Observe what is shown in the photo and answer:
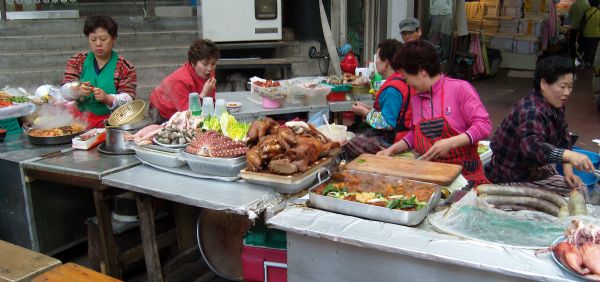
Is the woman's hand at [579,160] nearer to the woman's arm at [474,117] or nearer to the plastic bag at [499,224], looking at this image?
the woman's arm at [474,117]

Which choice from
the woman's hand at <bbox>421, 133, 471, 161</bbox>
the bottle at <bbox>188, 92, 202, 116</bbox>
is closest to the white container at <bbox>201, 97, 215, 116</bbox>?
the bottle at <bbox>188, 92, 202, 116</bbox>

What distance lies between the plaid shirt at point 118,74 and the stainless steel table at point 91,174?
0.86m

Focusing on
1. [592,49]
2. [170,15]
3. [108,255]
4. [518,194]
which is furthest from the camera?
[592,49]

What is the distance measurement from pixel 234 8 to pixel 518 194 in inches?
247

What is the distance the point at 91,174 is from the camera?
332 cm

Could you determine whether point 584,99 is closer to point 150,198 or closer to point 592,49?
point 592,49

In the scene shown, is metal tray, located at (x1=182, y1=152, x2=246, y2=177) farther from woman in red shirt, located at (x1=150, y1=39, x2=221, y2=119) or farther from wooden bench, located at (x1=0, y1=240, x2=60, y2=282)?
woman in red shirt, located at (x1=150, y1=39, x2=221, y2=119)

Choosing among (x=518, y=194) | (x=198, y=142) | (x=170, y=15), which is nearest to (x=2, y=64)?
(x=170, y=15)

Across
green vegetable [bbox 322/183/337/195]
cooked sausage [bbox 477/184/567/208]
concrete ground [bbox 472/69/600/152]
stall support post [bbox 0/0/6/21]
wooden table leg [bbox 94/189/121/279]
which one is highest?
stall support post [bbox 0/0/6/21]

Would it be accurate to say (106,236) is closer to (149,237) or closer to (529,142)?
(149,237)

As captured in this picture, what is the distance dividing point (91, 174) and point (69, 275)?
938mm

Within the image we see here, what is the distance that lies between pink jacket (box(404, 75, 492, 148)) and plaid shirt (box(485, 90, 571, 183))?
179 mm

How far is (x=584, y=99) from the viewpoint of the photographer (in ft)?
35.6

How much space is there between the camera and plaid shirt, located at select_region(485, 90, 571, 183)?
3.35 metres
